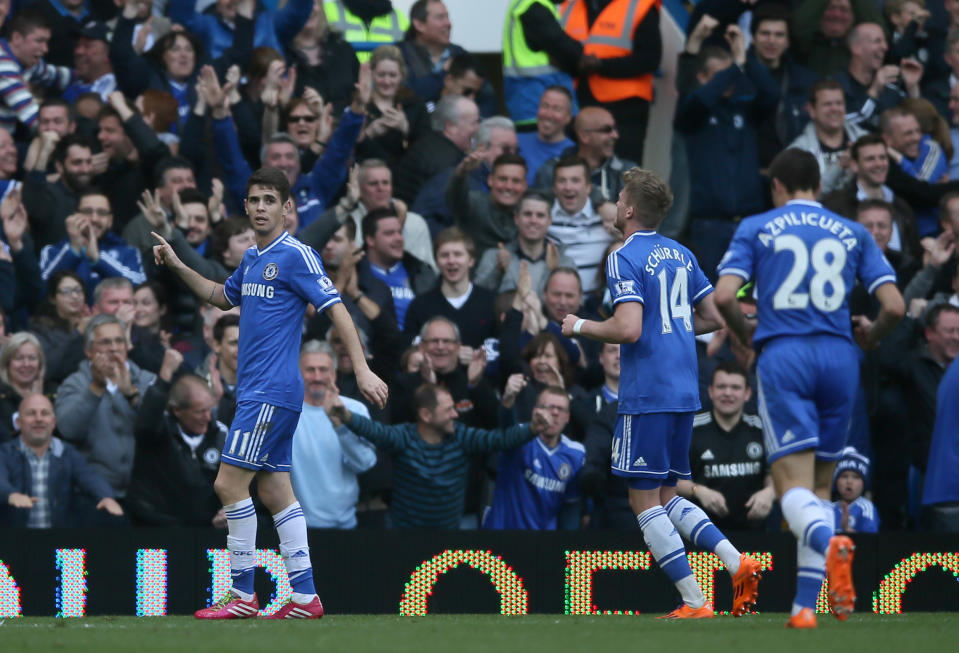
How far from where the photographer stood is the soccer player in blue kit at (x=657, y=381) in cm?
842

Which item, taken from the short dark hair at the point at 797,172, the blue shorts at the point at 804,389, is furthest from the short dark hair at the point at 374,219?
the blue shorts at the point at 804,389

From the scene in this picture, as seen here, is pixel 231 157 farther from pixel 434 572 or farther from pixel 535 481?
pixel 434 572

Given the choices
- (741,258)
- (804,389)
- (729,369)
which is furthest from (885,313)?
(729,369)

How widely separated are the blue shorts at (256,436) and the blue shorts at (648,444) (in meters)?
1.81

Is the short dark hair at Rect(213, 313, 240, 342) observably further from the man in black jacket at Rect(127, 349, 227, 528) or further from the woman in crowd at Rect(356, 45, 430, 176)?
the woman in crowd at Rect(356, 45, 430, 176)

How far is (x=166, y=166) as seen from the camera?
1323 centimetres

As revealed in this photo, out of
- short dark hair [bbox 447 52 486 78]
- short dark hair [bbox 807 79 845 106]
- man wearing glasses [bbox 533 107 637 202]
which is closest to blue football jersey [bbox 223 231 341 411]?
man wearing glasses [bbox 533 107 637 202]

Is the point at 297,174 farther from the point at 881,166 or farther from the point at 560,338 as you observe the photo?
the point at 881,166

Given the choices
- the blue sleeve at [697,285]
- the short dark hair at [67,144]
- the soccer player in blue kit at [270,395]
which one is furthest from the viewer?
the short dark hair at [67,144]

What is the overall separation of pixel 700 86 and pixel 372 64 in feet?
9.81

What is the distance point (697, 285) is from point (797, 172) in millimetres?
1049

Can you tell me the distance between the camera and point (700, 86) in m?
14.4

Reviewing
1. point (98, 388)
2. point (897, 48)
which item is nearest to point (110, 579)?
point (98, 388)

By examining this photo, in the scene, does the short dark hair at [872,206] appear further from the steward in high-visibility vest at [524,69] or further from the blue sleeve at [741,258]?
the blue sleeve at [741,258]
